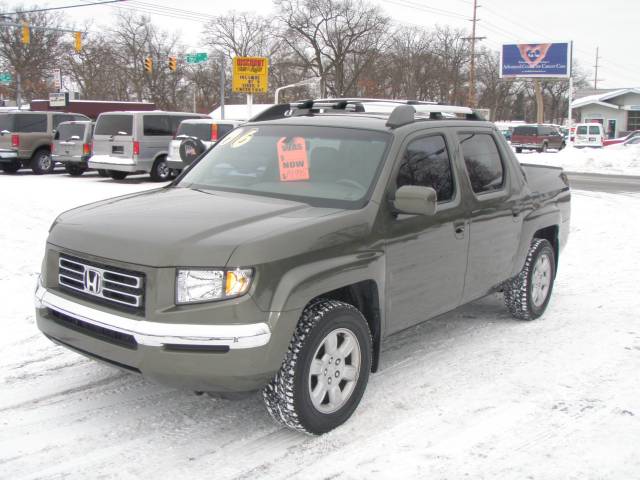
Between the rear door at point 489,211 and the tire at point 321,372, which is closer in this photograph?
the tire at point 321,372

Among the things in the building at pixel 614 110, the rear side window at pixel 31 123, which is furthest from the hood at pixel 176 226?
the building at pixel 614 110

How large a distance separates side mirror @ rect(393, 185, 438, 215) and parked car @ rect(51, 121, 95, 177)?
17.7 metres

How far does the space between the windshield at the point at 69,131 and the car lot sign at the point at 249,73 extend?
23.3 meters

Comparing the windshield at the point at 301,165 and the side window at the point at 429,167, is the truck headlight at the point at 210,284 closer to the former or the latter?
→ the windshield at the point at 301,165

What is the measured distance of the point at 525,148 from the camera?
46406mm

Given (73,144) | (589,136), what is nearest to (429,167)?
(73,144)

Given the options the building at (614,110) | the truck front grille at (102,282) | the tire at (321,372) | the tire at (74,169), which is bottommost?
the tire at (321,372)

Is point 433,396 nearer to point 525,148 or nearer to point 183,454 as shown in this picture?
point 183,454

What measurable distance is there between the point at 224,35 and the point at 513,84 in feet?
131

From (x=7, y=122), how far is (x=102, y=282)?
1954cm

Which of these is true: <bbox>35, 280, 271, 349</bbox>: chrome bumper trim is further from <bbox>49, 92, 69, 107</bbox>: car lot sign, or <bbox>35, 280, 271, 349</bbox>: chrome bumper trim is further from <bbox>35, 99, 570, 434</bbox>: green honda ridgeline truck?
<bbox>49, 92, 69, 107</bbox>: car lot sign

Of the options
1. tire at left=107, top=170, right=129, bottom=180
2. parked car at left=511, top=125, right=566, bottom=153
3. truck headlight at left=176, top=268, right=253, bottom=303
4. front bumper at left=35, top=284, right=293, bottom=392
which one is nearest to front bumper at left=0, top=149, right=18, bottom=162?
tire at left=107, top=170, right=129, bottom=180

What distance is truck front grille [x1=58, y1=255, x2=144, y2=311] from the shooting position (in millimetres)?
3455

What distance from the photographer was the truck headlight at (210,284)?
337 centimetres
